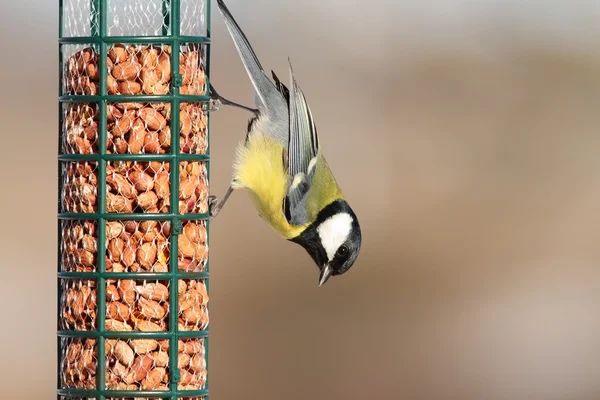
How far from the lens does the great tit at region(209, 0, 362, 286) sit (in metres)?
4.36

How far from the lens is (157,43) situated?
343 cm

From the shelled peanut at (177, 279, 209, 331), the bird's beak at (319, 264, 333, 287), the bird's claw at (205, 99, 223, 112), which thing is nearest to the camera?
the shelled peanut at (177, 279, 209, 331)

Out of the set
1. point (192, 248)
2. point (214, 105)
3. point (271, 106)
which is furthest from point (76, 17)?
point (271, 106)

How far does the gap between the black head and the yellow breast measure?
0.16m

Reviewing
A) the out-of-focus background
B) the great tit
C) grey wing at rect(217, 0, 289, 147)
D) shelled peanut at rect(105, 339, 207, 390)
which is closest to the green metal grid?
shelled peanut at rect(105, 339, 207, 390)

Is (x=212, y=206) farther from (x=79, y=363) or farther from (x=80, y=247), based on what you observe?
(x=79, y=363)

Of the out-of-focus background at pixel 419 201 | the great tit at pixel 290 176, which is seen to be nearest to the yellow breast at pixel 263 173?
the great tit at pixel 290 176

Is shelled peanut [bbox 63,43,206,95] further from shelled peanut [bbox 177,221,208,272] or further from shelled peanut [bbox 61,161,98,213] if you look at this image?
shelled peanut [bbox 177,221,208,272]

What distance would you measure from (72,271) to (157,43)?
0.76 meters

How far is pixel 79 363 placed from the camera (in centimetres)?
346

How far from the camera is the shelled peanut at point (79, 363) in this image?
342 centimetres

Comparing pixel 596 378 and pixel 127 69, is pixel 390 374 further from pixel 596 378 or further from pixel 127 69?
pixel 127 69

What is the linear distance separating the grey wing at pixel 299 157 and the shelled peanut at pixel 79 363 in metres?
1.21

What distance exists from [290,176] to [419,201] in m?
2.92
